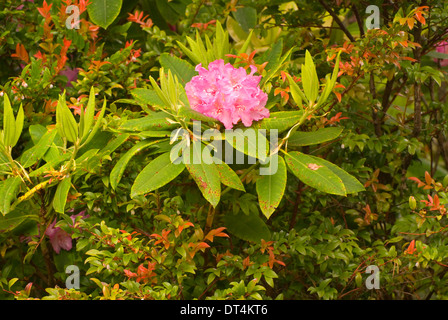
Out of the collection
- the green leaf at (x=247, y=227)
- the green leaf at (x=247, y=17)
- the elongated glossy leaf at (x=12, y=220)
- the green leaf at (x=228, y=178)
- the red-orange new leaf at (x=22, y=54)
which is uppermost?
the green leaf at (x=247, y=17)

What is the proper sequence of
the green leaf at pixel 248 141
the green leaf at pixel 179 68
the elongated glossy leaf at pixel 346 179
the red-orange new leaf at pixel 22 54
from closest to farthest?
the green leaf at pixel 248 141
the elongated glossy leaf at pixel 346 179
the green leaf at pixel 179 68
the red-orange new leaf at pixel 22 54

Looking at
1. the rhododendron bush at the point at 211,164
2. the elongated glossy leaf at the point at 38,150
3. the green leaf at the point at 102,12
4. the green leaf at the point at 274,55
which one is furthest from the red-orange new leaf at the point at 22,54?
the green leaf at the point at 274,55

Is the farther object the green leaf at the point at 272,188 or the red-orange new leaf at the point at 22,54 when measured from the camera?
the red-orange new leaf at the point at 22,54

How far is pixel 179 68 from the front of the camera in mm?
1165

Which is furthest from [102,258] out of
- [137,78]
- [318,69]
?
[318,69]

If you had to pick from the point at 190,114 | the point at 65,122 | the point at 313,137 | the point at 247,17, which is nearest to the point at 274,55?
the point at 313,137

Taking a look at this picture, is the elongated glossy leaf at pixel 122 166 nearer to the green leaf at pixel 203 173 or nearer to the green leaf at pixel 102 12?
the green leaf at pixel 203 173

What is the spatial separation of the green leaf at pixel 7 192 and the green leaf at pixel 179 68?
1.25ft

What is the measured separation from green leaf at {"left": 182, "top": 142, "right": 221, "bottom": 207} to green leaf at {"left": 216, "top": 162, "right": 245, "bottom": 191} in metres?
0.02

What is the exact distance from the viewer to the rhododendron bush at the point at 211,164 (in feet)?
3.25

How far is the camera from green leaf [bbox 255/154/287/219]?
37.2 inches

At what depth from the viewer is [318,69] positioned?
147cm

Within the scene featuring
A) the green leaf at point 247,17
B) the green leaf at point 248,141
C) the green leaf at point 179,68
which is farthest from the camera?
the green leaf at point 247,17
